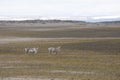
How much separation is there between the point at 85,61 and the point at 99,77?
24.1 ft

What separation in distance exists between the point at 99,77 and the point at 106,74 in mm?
1179

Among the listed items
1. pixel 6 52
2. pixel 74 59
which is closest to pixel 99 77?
pixel 74 59

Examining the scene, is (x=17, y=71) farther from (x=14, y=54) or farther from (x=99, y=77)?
(x=14, y=54)

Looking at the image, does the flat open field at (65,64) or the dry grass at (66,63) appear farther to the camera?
the dry grass at (66,63)

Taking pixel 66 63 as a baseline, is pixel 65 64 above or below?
above

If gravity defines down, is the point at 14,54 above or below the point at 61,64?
below

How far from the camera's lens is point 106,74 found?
23719 millimetres

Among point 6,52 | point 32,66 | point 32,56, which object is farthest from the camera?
point 6,52

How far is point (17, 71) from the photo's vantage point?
25625mm

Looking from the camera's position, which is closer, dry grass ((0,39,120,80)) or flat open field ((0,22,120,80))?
flat open field ((0,22,120,80))

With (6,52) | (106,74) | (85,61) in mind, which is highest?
(106,74)

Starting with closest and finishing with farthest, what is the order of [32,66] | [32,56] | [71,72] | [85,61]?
1. [71,72]
2. [32,66]
3. [85,61]
4. [32,56]

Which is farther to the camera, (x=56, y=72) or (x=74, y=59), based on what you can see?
(x=74, y=59)

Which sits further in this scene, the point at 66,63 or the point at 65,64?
the point at 66,63
